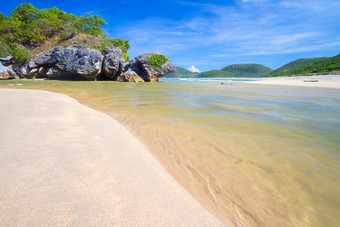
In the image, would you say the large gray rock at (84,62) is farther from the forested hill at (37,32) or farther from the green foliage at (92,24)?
the green foliage at (92,24)

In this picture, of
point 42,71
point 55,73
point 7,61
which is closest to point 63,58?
point 55,73

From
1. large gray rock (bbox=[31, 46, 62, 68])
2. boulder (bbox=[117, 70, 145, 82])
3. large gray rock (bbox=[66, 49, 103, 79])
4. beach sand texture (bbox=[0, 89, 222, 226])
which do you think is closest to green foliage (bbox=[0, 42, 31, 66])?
large gray rock (bbox=[31, 46, 62, 68])

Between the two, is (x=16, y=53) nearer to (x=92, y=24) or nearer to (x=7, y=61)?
(x=7, y=61)

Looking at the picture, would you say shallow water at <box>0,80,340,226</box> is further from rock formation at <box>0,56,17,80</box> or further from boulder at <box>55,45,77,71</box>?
rock formation at <box>0,56,17,80</box>

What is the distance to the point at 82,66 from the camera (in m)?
26.9

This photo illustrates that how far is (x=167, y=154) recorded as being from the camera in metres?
2.39

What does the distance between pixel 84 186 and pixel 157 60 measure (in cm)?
3322

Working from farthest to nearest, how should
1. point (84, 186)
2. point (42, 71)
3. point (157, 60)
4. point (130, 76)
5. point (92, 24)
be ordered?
point (92, 24) < point (157, 60) < point (130, 76) < point (42, 71) < point (84, 186)

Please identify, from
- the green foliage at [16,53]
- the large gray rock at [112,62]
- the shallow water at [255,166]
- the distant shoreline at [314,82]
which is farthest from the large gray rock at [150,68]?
the shallow water at [255,166]

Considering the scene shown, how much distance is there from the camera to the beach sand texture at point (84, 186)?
1.02 m

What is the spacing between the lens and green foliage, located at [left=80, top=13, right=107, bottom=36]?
35969 mm

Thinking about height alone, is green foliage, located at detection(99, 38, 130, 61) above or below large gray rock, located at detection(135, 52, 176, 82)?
above

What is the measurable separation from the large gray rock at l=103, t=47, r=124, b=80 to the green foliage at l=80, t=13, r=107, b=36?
986cm

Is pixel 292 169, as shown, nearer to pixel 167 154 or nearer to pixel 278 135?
pixel 278 135
